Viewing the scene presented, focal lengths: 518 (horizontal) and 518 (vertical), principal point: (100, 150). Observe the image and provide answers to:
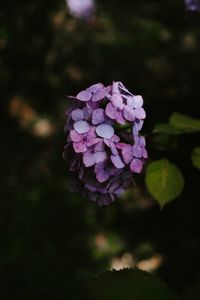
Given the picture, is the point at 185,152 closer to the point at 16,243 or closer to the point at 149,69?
the point at 16,243

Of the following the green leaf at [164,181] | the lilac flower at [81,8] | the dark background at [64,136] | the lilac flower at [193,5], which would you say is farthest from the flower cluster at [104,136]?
the lilac flower at [81,8]

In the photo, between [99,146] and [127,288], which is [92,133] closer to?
[99,146]

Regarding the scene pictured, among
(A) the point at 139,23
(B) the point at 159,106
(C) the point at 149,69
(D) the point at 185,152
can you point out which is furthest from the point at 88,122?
(A) the point at 139,23

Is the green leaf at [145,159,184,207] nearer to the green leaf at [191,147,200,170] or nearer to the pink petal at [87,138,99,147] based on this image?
the green leaf at [191,147,200,170]

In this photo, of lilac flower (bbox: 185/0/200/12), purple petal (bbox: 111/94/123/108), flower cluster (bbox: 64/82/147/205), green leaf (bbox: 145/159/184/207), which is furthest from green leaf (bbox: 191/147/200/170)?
lilac flower (bbox: 185/0/200/12)

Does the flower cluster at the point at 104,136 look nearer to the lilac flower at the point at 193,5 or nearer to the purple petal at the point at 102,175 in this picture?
the purple petal at the point at 102,175

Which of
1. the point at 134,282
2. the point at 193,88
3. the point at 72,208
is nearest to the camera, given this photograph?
the point at 134,282

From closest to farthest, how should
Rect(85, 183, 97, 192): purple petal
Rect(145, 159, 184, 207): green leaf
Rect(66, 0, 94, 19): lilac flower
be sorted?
Rect(85, 183, 97, 192): purple petal → Rect(145, 159, 184, 207): green leaf → Rect(66, 0, 94, 19): lilac flower
